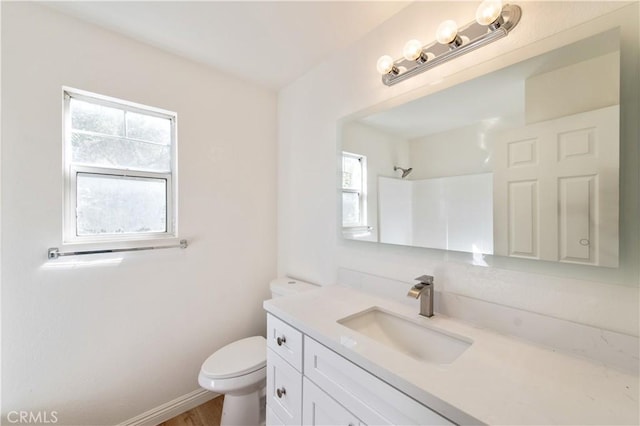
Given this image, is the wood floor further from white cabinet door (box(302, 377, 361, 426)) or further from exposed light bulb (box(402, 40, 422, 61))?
exposed light bulb (box(402, 40, 422, 61))

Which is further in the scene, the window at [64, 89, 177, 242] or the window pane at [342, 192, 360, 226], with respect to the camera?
the window pane at [342, 192, 360, 226]

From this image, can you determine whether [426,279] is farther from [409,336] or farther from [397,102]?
[397,102]

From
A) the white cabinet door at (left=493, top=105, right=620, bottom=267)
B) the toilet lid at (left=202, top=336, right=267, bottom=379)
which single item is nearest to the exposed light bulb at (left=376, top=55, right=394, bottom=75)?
the white cabinet door at (left=493, top=105, right=620, bottom=267)

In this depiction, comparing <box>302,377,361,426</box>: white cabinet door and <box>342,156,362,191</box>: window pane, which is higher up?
<box>342,156,362,191</box>: window pane

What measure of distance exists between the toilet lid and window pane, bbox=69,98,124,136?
147 cm

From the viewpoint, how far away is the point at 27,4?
1190 millimetres

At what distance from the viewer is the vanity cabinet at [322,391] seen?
0.68 m

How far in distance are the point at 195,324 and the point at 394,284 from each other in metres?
1.36

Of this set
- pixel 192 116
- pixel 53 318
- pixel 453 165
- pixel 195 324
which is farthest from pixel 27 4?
pixel 453 165

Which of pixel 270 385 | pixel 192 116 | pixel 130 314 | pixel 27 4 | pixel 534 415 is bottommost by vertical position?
pixel 270 385

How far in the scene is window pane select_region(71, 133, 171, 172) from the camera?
1.38 metres

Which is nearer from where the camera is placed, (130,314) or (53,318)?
(53,318)

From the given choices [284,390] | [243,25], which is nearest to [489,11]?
[243,25]

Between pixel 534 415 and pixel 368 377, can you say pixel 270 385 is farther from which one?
pixel 534 415
